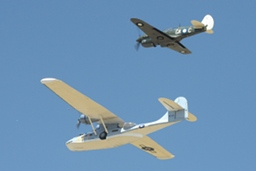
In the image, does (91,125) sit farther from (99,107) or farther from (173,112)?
(173,112)

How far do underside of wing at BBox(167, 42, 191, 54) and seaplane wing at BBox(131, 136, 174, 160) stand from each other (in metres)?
12.1

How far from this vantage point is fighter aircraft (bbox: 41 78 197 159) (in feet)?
148

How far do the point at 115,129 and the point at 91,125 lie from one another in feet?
7.43

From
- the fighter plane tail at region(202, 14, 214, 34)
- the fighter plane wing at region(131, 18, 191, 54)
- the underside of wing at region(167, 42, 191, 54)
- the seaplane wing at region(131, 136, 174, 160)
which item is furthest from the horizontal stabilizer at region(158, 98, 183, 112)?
the fighter plane tail at region(202, 14, 214, 34)

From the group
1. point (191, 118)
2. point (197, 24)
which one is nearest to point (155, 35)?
point (197, 24)

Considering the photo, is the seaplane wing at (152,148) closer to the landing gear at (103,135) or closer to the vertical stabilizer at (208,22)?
the landing gear at (103,135)

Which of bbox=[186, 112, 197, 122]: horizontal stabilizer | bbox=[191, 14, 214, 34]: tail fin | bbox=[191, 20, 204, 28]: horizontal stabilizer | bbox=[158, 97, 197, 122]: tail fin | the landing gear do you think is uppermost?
bbox=[191, 14, 214, 34]: tail fin

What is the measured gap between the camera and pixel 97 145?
49.2 meters

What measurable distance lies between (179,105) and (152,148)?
34.3 ft

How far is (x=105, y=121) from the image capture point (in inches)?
1941

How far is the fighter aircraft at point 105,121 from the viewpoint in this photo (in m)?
45.2

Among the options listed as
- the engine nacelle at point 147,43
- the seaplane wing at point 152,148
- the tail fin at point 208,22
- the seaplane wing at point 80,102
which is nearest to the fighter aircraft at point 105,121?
the seaplane wing at point 80,102

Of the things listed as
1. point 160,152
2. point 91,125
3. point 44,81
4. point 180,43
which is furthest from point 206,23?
point 44,81

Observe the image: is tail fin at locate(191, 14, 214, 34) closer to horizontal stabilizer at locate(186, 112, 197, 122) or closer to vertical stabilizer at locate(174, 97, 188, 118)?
vertical stabilizer at locate(174, 97, 188, 118)
